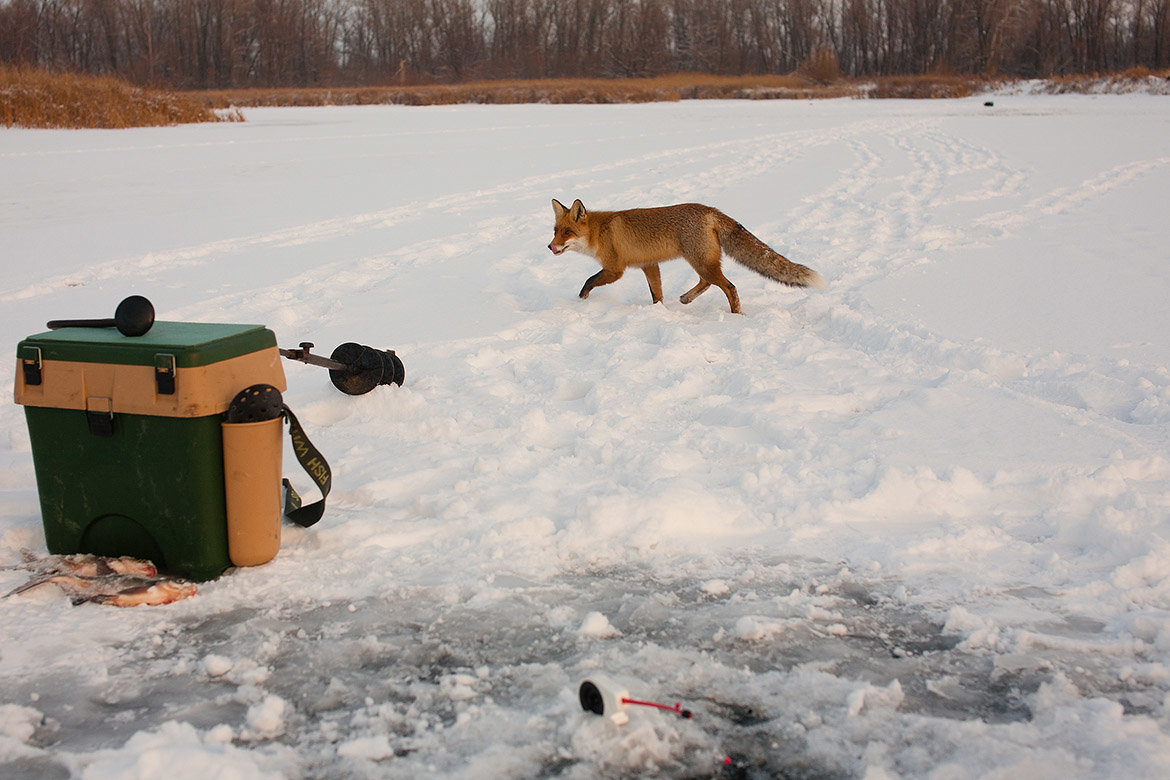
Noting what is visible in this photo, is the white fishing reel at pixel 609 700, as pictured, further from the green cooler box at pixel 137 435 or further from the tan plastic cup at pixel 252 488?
the green cooler box at pixel 137 435

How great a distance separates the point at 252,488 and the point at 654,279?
16.4 feet

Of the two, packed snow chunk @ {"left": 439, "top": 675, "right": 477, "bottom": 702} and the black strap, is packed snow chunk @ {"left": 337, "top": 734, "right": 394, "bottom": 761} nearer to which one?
packed snow chunk @ {"left": 439, "top": 675, "right": 477, "bottom": 702}

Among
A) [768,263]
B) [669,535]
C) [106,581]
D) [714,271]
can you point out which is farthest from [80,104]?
[669,535]

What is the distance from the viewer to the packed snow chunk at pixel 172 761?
7.80 ft

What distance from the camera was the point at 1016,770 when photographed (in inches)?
93.4

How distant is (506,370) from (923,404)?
2.74 m

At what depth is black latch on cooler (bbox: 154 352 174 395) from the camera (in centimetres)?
331

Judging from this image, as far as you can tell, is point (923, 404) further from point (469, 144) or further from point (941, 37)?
point (941, 37)

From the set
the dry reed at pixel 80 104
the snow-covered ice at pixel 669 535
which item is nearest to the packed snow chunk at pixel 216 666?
the snow-covered ice at pixel 669 535

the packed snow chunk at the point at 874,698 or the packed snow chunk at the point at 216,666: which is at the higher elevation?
the packed snow chunk at the point at 216,666

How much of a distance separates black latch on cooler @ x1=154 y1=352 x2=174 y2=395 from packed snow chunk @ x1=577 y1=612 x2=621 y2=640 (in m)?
1.77

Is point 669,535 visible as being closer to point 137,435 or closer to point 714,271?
point 137,435

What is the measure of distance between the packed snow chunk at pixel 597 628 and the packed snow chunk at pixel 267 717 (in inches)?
40.5

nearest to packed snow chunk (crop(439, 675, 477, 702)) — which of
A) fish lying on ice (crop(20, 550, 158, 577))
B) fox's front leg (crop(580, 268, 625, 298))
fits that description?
fish lying on ice (crop(20, 550, 158, 577))
